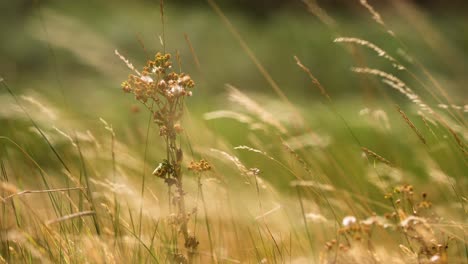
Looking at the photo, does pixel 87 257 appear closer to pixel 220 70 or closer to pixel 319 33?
pixel 220 70

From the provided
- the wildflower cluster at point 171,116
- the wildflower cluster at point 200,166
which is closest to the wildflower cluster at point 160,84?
the wildflower cluster at point 171,116

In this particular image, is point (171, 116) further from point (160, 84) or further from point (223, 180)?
point (223, 180)

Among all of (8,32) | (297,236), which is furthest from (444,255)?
(8,32)

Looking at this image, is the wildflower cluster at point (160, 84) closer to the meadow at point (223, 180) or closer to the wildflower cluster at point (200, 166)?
the meadow at point (223, 180)

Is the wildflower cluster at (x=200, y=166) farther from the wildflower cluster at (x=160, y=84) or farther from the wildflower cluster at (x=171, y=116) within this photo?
A: the wildflower cluster at (x=160, y=84)

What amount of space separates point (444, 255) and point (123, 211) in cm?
144

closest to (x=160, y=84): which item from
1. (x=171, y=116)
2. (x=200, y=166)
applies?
(x=171, y=116)

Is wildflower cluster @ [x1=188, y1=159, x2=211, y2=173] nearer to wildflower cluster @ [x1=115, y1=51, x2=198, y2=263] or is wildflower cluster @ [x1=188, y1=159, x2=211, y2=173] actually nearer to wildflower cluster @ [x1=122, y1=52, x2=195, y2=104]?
wildflower cluster @ [x1=115, y1=51, x2=198, y2=263]

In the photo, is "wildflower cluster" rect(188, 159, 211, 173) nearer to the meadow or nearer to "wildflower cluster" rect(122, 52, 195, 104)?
the meadow

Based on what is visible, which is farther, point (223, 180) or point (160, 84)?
point (223, 180)

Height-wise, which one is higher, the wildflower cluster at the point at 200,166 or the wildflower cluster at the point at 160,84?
the wildflower cluster at the point at 160,84

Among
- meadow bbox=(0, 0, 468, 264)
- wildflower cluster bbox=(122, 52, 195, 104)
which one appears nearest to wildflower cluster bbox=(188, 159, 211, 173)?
meadow bbox=(0, 0, 468, 264)

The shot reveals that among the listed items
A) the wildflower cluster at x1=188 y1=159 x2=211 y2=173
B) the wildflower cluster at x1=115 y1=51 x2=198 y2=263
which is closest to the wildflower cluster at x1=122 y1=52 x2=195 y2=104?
the wildflower cluster at x1=115 y1=51 x2=198 y2=263

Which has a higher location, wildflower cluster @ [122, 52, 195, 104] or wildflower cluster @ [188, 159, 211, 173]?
wildflower cluster @ [122, 52, 195, 104]
